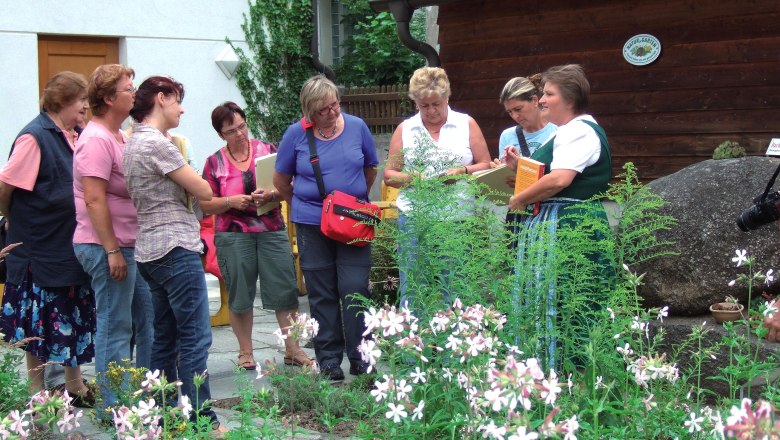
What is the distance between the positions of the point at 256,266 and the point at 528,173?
2372 mm

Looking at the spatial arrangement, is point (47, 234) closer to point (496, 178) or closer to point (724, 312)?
point (496, 178)

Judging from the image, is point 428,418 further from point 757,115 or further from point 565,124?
point 757,115

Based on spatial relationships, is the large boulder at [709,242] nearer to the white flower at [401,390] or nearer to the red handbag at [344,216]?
the red handbag at [344,216]

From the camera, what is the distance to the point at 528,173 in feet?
15.6

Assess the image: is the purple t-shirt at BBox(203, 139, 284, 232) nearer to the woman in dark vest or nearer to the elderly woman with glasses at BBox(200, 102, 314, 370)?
the elderly woman with glasses at BBox(200, 102, 314, 370)

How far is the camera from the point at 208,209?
246 inches

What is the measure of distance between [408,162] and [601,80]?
471 cm

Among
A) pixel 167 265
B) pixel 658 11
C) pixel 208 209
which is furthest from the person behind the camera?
pixel 658 11

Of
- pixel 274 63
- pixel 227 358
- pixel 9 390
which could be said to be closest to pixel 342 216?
pixel 227 358

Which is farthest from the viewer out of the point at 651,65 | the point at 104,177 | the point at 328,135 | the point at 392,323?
the point at 651,65

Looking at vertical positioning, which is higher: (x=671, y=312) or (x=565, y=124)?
(x=565, y=124)

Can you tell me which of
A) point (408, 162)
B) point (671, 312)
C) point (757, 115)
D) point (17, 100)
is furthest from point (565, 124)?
point (17, 100)

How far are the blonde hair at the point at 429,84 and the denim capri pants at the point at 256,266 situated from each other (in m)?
1.37

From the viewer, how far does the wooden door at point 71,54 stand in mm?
13172
